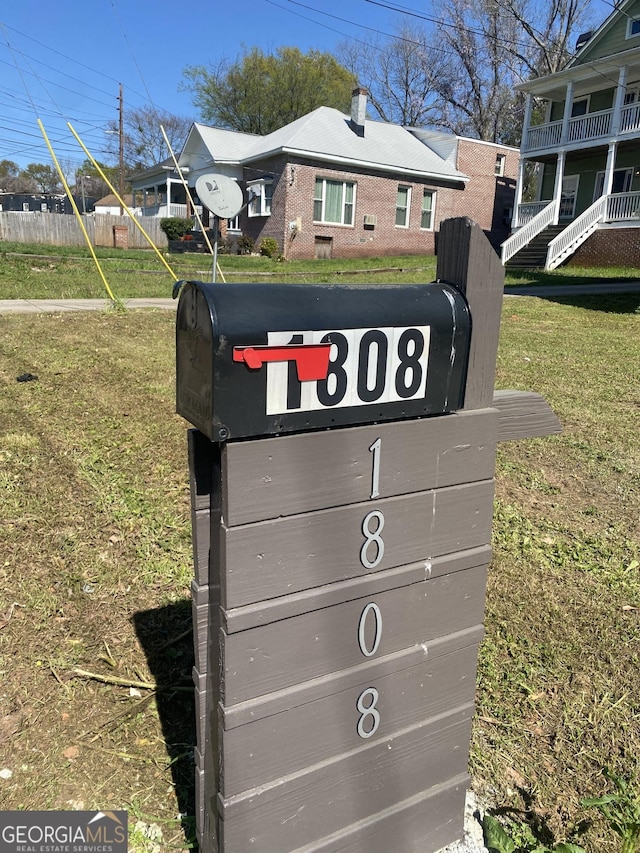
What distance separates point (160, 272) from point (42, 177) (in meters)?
95.2

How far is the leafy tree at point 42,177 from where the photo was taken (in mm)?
94325

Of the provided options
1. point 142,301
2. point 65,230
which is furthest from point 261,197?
point 142,301

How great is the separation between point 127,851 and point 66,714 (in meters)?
0.64

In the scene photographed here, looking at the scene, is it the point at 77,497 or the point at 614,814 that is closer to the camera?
the point at 614,814

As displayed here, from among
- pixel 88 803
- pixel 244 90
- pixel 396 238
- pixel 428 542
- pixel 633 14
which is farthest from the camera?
pixel 244 90

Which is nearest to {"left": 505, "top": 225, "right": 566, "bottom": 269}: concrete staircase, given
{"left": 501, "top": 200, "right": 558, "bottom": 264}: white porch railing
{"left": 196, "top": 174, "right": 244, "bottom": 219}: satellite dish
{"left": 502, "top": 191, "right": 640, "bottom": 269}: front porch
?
{"left": 502, "top": 191, "right": 640, "bottom": 269}: front porch

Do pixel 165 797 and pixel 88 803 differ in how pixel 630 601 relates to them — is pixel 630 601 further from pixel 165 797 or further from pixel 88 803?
pixel 88 803

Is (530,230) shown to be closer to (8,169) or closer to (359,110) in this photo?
(359,110)

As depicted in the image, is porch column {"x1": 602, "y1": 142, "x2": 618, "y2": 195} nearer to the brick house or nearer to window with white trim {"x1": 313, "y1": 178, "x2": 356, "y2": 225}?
the brick house

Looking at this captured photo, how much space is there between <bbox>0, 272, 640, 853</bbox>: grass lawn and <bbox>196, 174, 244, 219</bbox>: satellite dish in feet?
14.1

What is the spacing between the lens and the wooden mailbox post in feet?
4.42

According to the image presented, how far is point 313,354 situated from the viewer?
4.42 feet

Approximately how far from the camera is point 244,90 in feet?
145

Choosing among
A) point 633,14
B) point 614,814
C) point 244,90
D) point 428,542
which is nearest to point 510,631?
point 614,814
